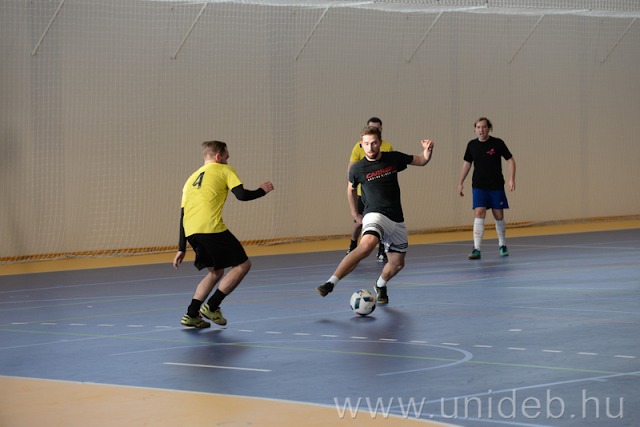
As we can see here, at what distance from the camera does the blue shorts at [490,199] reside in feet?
39.9

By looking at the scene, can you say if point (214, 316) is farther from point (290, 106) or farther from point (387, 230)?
point (290, 106)

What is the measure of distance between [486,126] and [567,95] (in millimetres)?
8504

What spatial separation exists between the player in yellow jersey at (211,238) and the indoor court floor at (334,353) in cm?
23

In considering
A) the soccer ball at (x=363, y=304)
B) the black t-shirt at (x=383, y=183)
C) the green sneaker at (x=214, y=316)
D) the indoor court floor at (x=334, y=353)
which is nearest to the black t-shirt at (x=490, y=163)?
the indoor court floor at (x=334, y=353)

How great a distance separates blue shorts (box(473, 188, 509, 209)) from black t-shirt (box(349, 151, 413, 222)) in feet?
14.1

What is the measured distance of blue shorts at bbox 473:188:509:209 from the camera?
12156mm

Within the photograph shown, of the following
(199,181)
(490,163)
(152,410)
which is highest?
(490,163)

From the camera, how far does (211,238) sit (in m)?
6.95

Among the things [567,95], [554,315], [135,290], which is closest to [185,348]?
[554,315]

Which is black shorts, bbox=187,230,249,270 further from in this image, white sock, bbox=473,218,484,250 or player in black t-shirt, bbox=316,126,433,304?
white sock, bbox=473,218,484,250

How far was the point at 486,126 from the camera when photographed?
12.0 m

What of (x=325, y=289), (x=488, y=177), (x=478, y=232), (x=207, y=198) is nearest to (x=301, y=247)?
(x=478, y=232)

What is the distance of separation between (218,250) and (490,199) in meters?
6.26

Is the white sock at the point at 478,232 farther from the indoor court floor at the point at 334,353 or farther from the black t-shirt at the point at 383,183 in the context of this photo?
the black t-shirt at the point at 383,183
